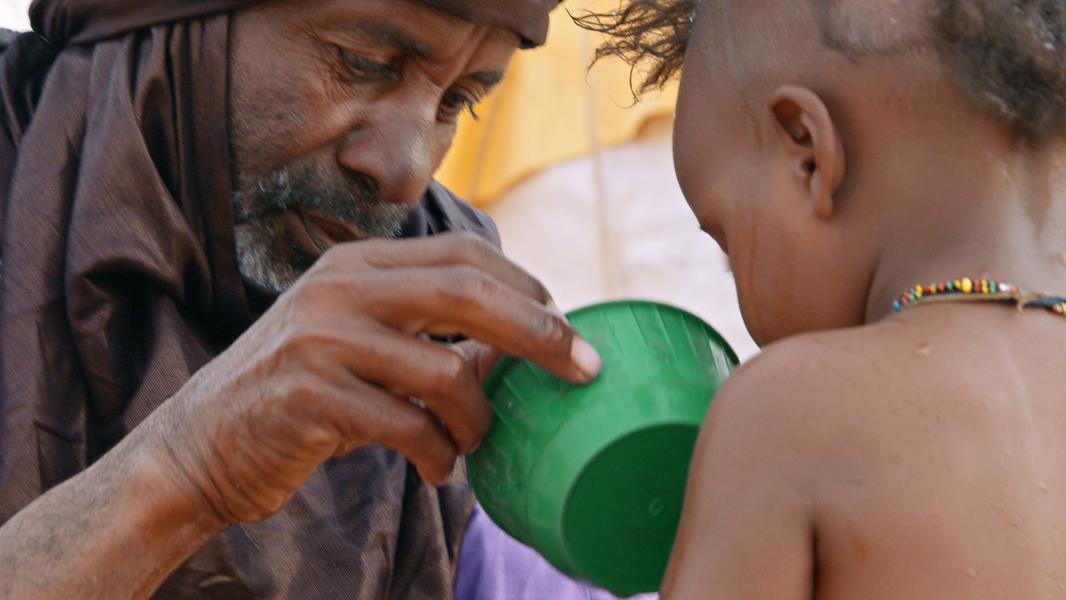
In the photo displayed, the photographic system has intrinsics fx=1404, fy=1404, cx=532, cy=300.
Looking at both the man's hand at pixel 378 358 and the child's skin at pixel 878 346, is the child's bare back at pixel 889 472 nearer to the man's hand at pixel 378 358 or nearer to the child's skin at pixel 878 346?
the child's skin at pixel 878 346

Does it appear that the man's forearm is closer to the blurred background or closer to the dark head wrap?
the dark head wrap

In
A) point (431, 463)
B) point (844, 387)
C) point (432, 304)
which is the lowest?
point (431, 463)

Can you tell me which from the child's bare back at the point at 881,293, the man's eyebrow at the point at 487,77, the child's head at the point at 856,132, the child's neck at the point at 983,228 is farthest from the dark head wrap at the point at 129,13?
the child's neck at the point at 983,228

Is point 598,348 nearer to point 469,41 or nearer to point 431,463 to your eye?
point 431,463

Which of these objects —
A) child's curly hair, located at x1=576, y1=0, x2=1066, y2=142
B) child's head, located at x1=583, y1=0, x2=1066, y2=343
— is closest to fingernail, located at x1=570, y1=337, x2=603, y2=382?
child's head, located at x1=583, y1=0, x2=1066, y2=343

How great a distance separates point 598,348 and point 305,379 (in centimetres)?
35

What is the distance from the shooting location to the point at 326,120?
2570 mm

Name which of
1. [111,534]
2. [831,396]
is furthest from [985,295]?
[111,534]

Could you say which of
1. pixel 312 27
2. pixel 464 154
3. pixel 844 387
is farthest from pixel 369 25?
pixel 464 154

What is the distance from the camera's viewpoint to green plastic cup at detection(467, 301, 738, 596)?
5.15 feet

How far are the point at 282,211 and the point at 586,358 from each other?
43.0 inches

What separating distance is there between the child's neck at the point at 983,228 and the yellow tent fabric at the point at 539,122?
12.5 feet

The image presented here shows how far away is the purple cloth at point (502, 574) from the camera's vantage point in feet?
8.34

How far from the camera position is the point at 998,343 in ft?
4.82
